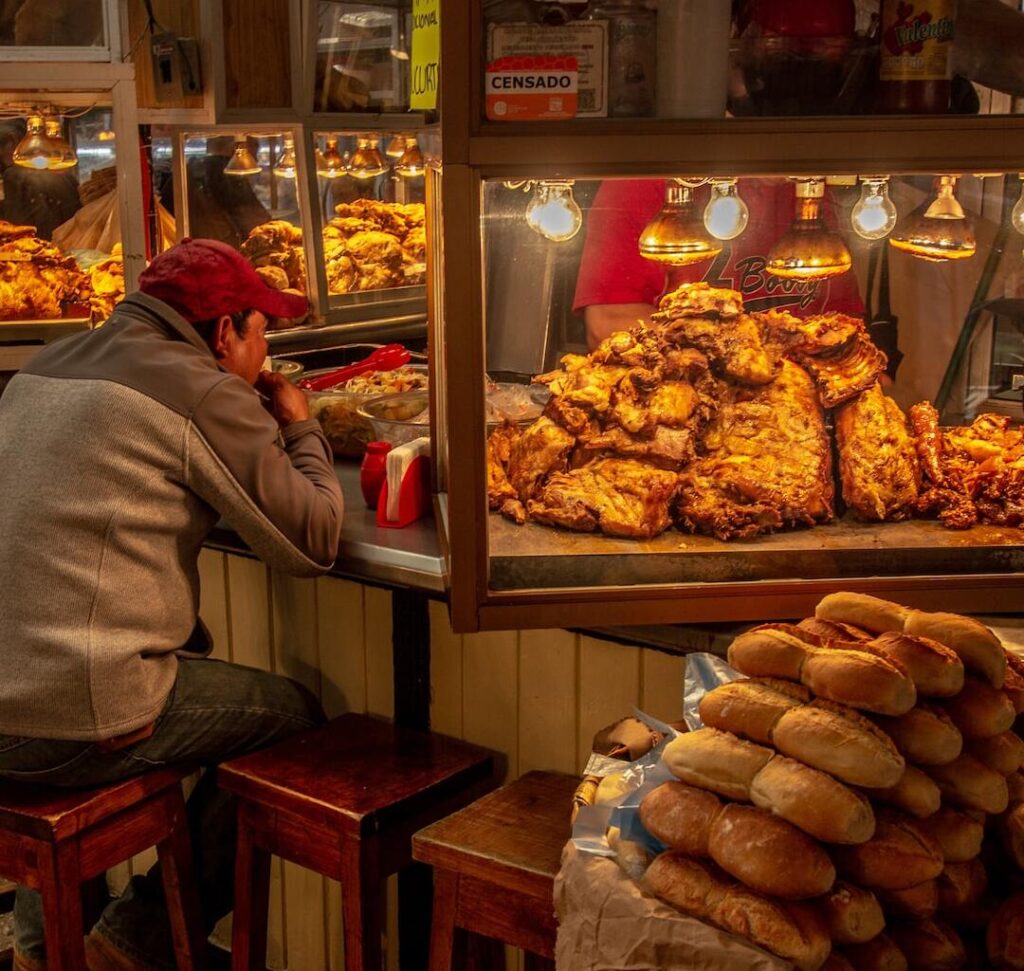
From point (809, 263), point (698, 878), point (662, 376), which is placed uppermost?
point (809, 263)

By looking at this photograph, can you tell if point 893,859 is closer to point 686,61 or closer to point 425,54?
point 686,61

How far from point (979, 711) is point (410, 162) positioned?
4.49 metres

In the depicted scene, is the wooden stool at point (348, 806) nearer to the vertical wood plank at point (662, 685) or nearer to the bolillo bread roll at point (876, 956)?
the vertical wood plank at point (662, 685)

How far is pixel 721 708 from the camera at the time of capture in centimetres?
183

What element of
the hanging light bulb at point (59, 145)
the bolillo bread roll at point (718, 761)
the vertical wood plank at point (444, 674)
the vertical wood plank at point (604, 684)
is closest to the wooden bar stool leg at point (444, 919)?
the vertical wood plank at point (604, 684)

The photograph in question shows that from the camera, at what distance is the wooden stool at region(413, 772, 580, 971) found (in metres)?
2.30

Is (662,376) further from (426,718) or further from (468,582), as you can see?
(426,718)

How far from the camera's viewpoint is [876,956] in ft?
5.60

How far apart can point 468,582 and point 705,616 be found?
0.45 m

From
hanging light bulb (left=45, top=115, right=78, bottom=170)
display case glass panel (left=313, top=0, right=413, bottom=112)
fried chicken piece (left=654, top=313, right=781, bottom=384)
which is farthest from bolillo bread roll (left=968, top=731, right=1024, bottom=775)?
display case glass panel (left=313, top=0, right=413, bottom=112)

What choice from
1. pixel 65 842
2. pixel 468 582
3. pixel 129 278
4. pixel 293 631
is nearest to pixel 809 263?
pixel 468 582

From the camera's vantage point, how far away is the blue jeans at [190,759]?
2.75 meters

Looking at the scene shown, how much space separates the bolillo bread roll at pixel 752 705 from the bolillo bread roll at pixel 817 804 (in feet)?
0.25

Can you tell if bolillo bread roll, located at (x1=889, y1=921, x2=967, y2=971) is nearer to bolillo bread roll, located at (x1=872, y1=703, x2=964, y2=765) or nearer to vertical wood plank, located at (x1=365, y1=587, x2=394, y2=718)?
bolillo bread roll, located at (x1=872, y1=703, x2=964, y2=765)
